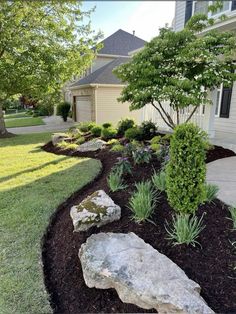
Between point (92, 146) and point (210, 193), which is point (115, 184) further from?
point (92, 146)

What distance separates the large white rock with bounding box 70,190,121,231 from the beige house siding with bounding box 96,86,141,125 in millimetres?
13242

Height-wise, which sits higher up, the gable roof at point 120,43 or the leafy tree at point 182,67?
the gable roof at point 120,43

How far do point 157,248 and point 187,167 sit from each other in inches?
37.9

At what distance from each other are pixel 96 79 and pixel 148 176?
12.7 meters

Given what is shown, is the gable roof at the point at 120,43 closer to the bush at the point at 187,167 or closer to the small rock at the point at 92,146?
the small rock at the point at 92,146

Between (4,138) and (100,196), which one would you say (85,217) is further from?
(4,138)

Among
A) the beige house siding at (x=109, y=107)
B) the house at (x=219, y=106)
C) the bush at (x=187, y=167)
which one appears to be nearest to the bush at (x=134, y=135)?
the house at (x=219, y=106)

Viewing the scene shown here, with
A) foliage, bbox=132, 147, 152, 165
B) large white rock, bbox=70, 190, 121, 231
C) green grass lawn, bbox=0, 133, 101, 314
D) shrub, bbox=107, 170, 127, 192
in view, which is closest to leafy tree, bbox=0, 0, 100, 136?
green grass lawn, bbox=0, 133, 101, 314

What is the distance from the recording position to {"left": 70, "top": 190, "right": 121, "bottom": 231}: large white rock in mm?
3432

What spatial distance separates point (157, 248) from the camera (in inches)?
116

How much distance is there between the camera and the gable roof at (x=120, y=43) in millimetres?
21234

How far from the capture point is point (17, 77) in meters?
12.1

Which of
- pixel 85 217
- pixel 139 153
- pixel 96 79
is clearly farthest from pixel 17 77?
pixel 85 217

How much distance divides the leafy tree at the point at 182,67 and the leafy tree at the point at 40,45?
6255 millimetres
